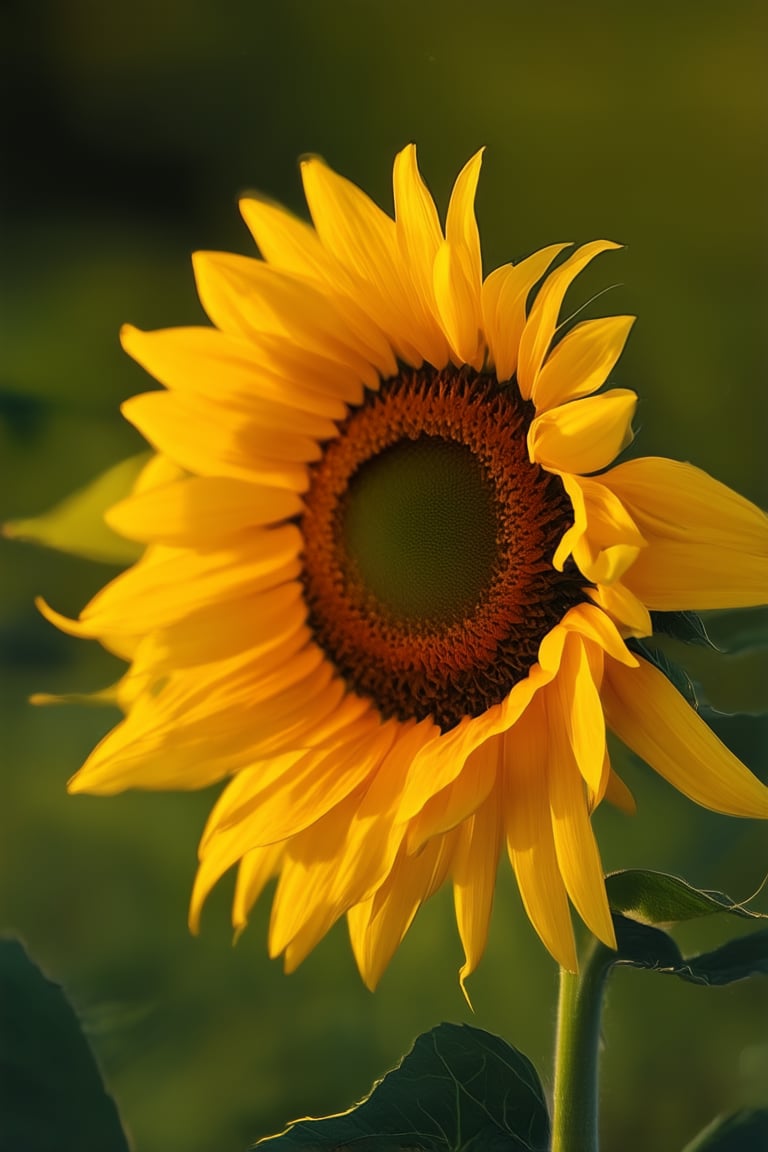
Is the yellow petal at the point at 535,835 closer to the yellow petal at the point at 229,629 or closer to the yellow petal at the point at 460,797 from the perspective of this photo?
the yellow petal at the point at 460,797

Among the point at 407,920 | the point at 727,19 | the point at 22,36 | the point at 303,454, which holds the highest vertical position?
the point at 22,36

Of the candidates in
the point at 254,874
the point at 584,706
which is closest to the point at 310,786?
the point at 254,874

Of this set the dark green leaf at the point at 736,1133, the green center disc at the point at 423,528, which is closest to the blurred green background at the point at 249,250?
the dark green leaf at the point at 736,1133

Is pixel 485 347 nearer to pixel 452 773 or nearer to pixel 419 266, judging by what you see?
pixel 419 266

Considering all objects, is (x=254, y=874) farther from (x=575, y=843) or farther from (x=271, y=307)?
(x=271, y=307)

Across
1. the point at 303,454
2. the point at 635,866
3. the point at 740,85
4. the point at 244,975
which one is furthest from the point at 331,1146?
the point at 740,85

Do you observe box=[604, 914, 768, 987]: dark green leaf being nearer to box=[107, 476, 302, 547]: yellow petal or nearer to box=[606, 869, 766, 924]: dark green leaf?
box=[606, 869, 766, 924]: dark green leaf
